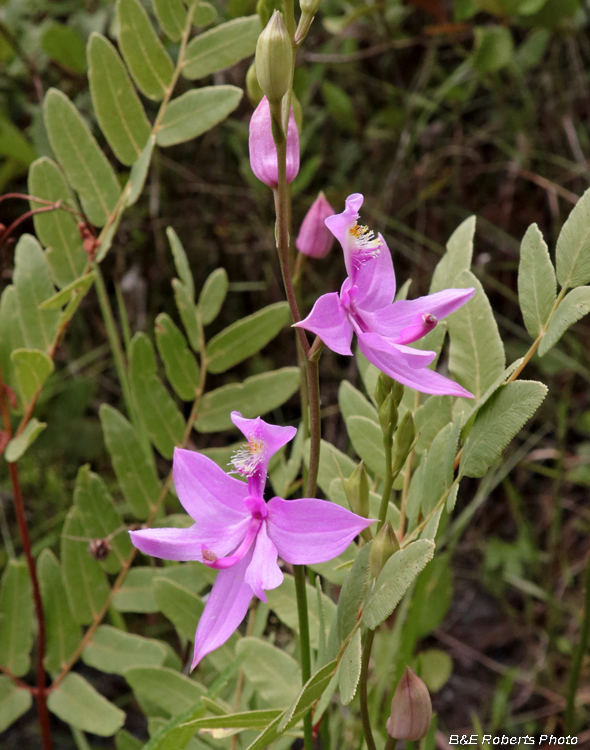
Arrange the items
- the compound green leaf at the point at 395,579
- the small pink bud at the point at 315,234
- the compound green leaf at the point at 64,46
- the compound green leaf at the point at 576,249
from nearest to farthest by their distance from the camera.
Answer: the compound green leaf at the point at 395,579 → the compound green leaf at the point at 576,249 → the small pink bud at the point at 315,234 → the compound green leaf at the point at 64,46

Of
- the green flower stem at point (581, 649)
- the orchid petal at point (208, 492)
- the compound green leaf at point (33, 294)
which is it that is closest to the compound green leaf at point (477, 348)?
the orchid petal at point (208, 492)

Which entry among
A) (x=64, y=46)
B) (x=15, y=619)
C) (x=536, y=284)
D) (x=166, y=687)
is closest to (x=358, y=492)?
(x=536, y=284)

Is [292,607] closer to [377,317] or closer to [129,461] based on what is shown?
[129,461]

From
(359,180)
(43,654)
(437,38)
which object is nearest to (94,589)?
(43,654)

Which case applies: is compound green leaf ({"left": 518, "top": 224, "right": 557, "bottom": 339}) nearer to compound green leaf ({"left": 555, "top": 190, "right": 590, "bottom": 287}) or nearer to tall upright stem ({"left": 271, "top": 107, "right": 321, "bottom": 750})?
compound green leaf ({"left": 555, "top": 190, "right": 590, "bottom": 287})

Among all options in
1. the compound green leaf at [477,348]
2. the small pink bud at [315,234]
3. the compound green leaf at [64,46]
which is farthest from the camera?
the compound green leaf at [64,46]

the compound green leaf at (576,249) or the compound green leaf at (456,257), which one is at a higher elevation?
the compound green leaf at (576,249)

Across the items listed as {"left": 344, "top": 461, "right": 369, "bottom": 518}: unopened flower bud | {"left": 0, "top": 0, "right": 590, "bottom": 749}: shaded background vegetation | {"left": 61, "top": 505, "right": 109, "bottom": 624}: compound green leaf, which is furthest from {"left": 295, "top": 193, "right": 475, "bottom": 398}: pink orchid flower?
{"left": 0, "top": 0, "right": 590, "bottom": 749}: shaded background vegetation

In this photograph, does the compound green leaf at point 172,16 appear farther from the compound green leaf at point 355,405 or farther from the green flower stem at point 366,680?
the green flower stem at point 366,680
